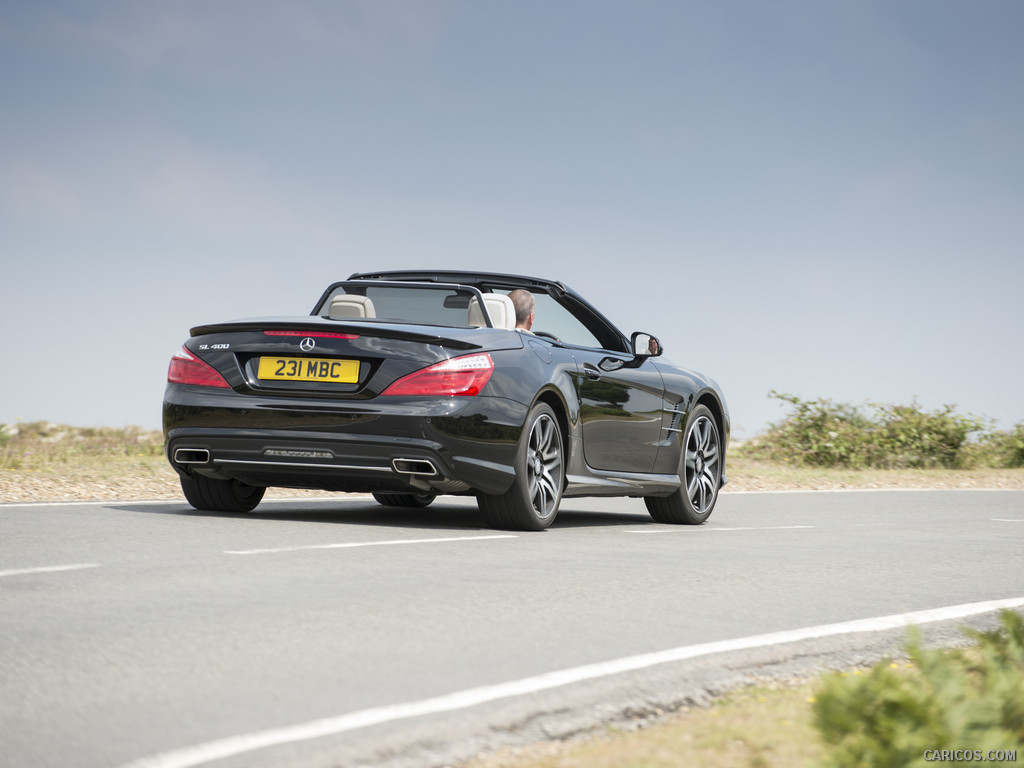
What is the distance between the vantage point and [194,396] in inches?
327

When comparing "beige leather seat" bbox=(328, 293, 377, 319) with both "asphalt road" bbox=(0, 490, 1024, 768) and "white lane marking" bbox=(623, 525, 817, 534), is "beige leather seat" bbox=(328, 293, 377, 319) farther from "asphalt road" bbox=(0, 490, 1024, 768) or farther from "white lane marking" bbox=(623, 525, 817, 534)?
"white lane marking" bbox=(623, 525, 817, 534)

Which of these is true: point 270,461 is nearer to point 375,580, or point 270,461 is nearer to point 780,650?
point 375,580

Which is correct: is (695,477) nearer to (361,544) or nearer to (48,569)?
(361,544)

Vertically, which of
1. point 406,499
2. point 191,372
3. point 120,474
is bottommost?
point 120,474

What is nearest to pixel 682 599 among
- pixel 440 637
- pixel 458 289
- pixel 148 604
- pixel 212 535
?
pixel 440 637

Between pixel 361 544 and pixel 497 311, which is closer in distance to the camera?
pixel 361 544

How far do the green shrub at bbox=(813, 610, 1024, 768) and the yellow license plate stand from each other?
198 inches

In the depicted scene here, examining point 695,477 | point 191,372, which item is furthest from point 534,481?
point 695,477

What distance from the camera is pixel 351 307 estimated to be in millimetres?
9039

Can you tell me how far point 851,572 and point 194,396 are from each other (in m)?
4.09

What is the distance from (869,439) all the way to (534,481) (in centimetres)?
1987

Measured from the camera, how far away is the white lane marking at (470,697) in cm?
327

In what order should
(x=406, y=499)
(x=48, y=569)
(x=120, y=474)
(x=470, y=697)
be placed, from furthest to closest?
(x=120, y=474) → (x=406, y=499) → (x=48, y=569) → (x=470, y=697)

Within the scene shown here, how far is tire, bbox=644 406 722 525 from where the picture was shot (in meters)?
10.6
